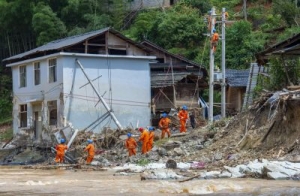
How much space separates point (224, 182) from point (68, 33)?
115 feet

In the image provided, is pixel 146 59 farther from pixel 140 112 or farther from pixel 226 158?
pixel 226 158

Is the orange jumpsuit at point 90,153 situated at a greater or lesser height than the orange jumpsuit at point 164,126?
lesser

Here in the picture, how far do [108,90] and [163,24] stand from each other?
13.6m

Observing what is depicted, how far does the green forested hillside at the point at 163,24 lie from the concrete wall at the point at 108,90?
7.95m

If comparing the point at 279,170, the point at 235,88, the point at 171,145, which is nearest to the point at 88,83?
the point at 171,145

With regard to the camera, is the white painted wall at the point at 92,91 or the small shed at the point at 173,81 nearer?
the white painted wall at the point at 92,91

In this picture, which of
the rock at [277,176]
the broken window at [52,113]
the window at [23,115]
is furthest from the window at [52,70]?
the rock at [277,176]

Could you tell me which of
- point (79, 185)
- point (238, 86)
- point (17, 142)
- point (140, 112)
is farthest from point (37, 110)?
point (79, 185)

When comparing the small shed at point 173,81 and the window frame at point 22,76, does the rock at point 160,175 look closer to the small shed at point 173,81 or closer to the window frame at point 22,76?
the small shed at point 173,81

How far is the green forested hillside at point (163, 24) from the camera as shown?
1697 inches

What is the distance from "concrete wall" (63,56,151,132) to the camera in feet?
107

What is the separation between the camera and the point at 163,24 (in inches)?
1805

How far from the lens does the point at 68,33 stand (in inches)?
1900

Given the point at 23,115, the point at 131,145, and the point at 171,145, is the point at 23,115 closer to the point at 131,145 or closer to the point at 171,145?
the point at 131,145
